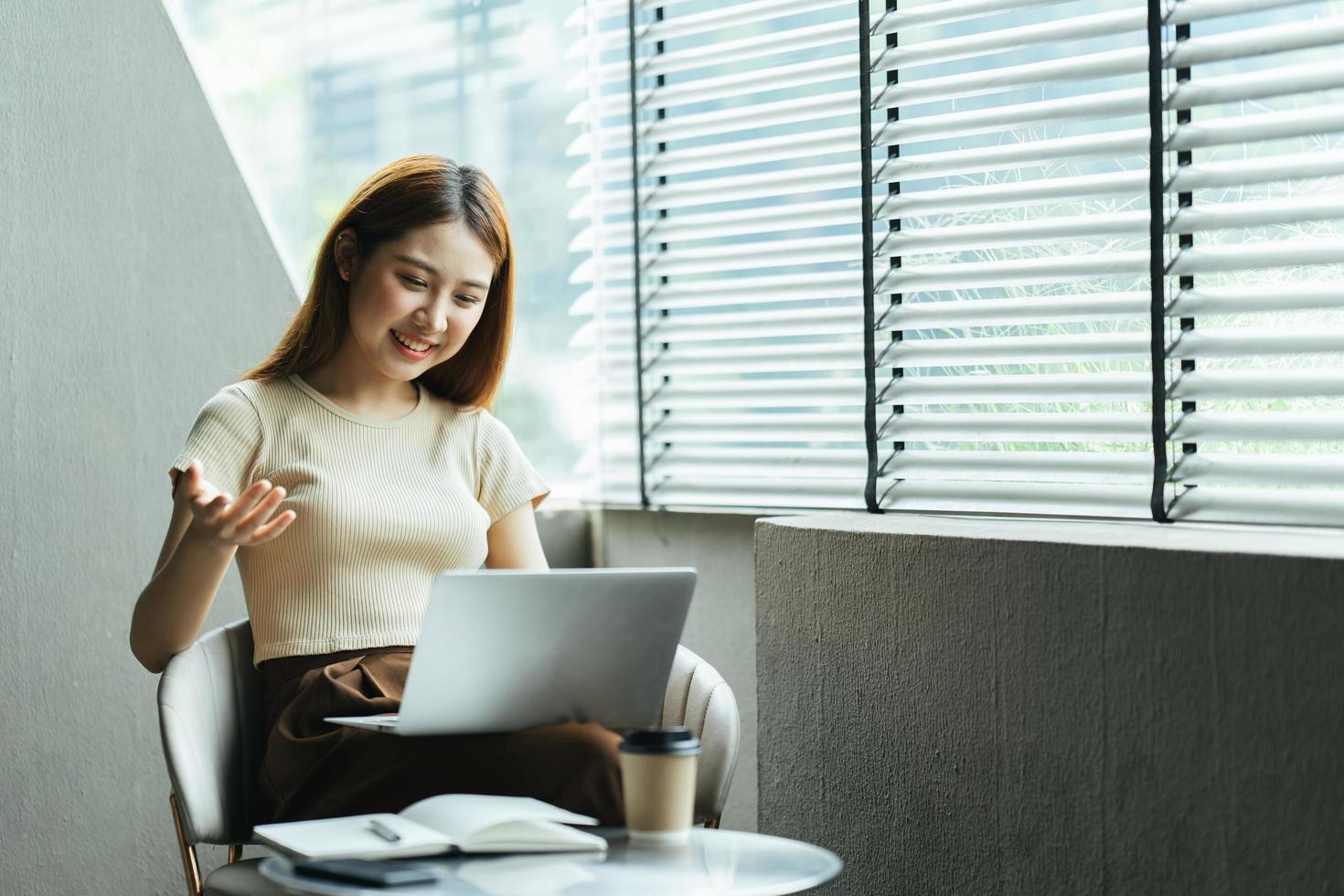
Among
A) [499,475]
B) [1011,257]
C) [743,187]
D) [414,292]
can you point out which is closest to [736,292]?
[743,187]

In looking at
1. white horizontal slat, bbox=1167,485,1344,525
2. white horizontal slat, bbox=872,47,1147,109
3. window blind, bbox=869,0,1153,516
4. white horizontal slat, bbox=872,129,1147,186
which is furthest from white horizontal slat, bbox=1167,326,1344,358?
white horizontal slat, bbox=872,47,1147,109

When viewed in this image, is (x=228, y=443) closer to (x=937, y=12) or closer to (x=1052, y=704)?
(x=1052, y=704)

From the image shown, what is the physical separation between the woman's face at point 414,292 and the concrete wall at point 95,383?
75 cm

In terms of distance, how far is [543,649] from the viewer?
5.27 feet

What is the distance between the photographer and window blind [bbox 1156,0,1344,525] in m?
1.98

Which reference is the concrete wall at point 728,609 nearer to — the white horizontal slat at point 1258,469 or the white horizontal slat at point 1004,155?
the white horizontal slat at point 1004,155

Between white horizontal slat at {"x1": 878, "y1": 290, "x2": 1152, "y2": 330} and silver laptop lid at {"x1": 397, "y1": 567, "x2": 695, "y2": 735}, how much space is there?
97 centimetres

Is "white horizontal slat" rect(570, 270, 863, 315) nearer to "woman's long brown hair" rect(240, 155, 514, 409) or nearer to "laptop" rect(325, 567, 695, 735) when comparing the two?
"woman's long brown hair" rect(240, 155, 514, 409)

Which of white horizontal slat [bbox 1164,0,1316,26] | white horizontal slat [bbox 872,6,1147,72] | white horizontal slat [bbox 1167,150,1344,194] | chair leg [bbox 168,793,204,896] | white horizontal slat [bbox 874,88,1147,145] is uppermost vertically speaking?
white horizontal slat [bbox 872,6,1147,72]

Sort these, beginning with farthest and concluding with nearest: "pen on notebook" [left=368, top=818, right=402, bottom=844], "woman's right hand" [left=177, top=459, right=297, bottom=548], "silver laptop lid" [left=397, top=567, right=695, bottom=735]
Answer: "woman's right hand" [left=177, top=459, right=297, bottom=548] < "silver laptop lid" [left=397, top=567, right=695, bottom=735] < "pen on notebook" [left=368, top=818, right=402, bottom=844]

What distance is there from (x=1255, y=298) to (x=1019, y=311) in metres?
0.42

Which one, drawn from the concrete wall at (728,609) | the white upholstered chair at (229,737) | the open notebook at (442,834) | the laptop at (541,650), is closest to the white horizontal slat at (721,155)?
the concrete wall at (728,609)

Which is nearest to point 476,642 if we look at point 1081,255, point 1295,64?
point 1081,255

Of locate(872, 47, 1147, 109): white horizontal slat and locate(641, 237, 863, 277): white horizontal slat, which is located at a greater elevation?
locate(872, 47, 1147, 109): white horizontal slat
